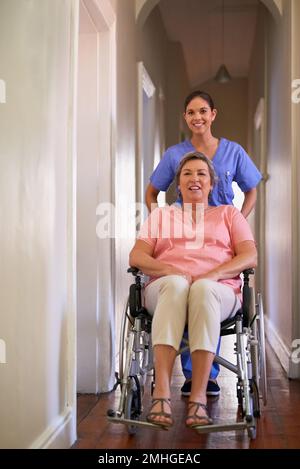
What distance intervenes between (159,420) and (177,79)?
575 centimetres

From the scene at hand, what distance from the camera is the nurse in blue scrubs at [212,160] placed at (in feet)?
9.67

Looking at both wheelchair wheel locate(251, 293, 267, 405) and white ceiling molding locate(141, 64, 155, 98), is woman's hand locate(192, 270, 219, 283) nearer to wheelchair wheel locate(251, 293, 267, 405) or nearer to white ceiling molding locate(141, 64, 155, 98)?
wheelchair wheel locate(251, 293, 267, 405)

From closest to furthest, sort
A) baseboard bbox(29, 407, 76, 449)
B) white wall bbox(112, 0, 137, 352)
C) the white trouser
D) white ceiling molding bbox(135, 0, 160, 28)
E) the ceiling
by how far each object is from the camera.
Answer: baseboard bbox(29, 407, 76, 449)
the white trouser
white wall bbox(112, 0, 137, 352)
white ceiling molding bbox(135, 0, 160, 28)
the ceiling

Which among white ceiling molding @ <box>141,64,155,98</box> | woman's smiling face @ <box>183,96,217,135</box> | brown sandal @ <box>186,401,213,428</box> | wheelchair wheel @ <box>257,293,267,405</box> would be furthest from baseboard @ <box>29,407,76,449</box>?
white ceiling molding @ <box>141,64,155,98</box>

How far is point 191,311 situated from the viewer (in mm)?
2293

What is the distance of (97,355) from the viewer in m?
3.13

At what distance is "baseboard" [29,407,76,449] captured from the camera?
6.56 feet

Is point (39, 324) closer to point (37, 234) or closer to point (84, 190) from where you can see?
point (37, 234)

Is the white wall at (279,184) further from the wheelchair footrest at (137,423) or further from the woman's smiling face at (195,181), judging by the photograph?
the wheelchair footrest at (137,423)

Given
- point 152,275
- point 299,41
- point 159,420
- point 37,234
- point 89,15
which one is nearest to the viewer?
point 37,234

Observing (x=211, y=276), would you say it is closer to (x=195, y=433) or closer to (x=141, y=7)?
(x=195, y=433)

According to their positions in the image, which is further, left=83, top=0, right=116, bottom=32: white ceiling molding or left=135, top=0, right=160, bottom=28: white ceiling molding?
left=135, top=0, right=160, bottom=28: white ceiling molding

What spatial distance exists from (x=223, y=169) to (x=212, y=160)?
0.06 meters
